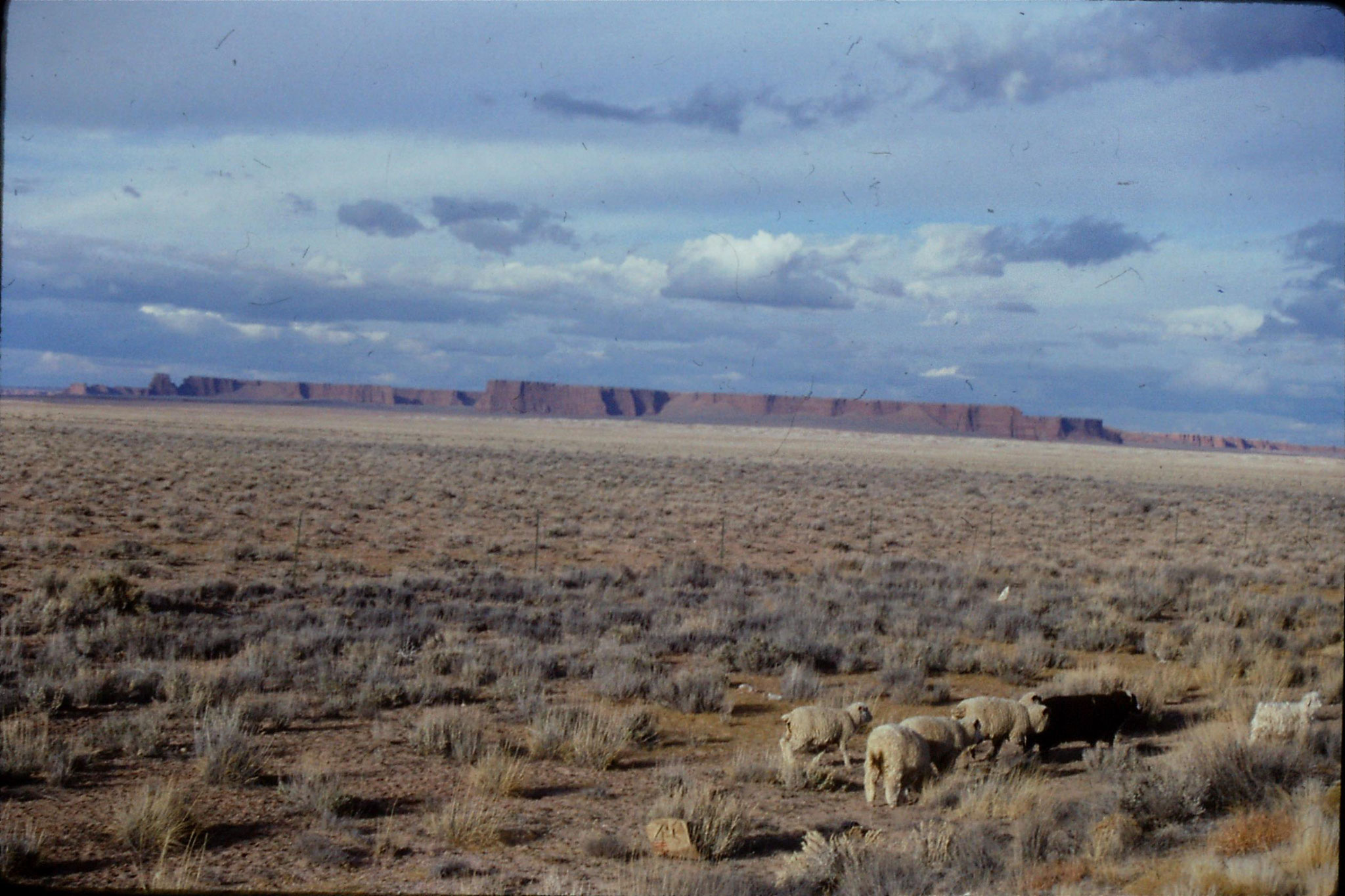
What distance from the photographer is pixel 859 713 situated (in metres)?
8.30

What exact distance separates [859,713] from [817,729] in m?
0.55

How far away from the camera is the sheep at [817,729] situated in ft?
26.1

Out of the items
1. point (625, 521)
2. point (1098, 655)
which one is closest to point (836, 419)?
point (625, 521)

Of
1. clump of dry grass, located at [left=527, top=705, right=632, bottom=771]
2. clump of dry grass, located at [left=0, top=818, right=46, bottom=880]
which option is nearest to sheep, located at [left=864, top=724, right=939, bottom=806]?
clump of dry grass, located at [left=527, top=705, right=632, bottom=771]

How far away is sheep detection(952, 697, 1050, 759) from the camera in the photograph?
7906 mm

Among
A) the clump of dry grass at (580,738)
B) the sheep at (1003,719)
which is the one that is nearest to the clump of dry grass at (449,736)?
the clump of dry grass at (580,738)

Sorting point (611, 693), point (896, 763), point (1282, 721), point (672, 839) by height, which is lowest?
point (611, 693)

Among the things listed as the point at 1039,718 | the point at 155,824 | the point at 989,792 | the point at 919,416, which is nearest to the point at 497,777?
the point at 155,824

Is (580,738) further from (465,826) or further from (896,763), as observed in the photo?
(896,763)

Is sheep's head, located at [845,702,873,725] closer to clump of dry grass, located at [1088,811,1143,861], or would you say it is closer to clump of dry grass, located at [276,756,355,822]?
clump of dry grass, located at [1088,811,1143,861]

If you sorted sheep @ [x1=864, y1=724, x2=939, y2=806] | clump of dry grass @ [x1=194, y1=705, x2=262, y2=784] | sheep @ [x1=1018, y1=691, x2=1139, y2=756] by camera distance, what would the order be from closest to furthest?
clump of dry grass @ [x1=194, y1=705, x2=262, y2=784] < sheep @ [x1=864, y1=724, x2=939, y2=806] < sheep @ [x1=1018, y1=691, x2=1139, y2=756]

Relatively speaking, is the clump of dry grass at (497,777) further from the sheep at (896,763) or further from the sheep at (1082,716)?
the sheep at (1082,716)

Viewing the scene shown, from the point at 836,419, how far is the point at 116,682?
531 feet

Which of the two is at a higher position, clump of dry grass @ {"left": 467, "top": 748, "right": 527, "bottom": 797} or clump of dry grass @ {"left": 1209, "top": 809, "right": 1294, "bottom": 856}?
clump of dry grass @ {"left": 1209, "top": 809, "right": 1294, "bottom": 856}
